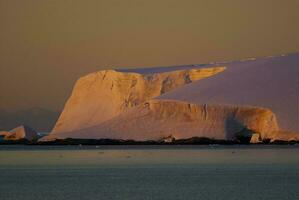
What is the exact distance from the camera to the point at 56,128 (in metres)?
66.8

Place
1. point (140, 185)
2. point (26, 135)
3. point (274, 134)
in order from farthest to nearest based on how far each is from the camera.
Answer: point (26, 135) → point (274, 134) → point (140, 185)

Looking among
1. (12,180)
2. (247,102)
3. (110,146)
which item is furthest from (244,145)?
(12,180)

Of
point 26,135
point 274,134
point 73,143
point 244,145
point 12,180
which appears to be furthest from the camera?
point 26,135

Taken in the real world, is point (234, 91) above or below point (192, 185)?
above

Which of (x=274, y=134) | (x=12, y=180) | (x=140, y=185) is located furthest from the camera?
(x=274, y=134)

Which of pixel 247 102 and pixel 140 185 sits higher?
pixel 247 102

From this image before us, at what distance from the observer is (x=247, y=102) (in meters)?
51.7

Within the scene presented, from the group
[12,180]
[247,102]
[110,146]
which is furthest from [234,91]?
[12,180]

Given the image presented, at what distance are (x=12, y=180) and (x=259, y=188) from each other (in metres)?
8.69

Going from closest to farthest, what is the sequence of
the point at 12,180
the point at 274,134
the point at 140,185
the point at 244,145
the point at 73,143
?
the point at 140,185, the point at 12,180, the point at 274,134, the point at 244,145, the point at 73,143

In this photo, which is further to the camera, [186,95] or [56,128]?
[56,128]

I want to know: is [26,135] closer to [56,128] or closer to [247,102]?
[56,128]

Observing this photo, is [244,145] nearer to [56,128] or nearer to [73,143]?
[73,143]

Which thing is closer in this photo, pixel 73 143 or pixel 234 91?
pixel 234 91
